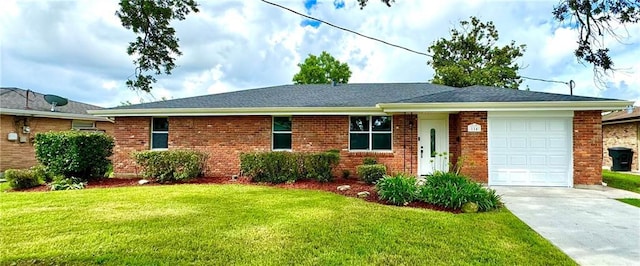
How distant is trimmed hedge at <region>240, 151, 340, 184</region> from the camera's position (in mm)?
9891

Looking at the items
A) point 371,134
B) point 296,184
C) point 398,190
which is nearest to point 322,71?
point 371,134

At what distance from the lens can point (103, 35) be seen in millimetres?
8000

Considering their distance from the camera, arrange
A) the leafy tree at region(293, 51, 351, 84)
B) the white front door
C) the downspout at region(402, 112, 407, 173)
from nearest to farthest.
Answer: the downspout at region(402, 112, 407, 173) → the white front door → the leafy tree at region(293, 51, 351, 84)

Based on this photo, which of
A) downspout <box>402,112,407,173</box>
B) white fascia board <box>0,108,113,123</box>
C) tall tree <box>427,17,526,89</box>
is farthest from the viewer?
tall tree <box>427,17,526,89</box>

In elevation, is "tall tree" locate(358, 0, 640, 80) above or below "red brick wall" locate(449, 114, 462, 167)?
above

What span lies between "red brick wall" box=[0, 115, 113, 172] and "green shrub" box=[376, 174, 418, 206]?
14.6m

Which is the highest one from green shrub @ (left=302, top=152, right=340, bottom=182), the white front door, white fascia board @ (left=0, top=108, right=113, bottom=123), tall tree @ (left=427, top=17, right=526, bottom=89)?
tall tree @ (left=427, top=17, right=526, bottom=89)

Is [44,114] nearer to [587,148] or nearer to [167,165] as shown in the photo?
[167,165]

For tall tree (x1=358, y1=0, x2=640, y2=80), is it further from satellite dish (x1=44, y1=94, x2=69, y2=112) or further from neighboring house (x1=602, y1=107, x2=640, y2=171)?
satellite dish (x1=44, y1=94, x2=69, y2=112)

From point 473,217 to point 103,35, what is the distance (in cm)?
934

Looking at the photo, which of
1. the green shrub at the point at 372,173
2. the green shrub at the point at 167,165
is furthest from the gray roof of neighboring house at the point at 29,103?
the green shrub at the point at 372,173

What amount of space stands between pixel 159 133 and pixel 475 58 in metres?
25.7

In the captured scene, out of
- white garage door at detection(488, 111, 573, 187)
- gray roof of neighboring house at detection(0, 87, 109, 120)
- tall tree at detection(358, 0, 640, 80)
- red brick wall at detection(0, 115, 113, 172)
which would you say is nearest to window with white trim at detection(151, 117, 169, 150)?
gray roof of neighboring house at detection(0, 87, 109, 120)

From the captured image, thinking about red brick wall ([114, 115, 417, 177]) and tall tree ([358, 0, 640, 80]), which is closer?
tall tree ([358, 0, 640, 80])
